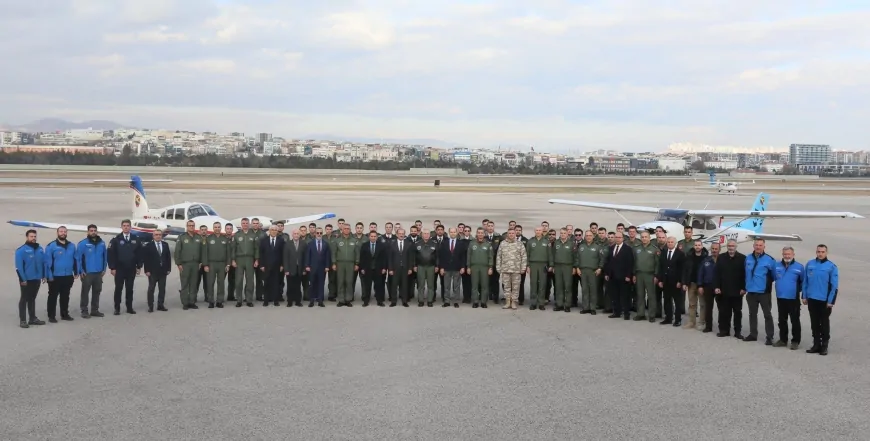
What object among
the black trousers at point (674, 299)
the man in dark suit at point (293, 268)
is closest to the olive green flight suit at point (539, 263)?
the black trousers at point (674, 299)

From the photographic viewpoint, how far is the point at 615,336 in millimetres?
9875

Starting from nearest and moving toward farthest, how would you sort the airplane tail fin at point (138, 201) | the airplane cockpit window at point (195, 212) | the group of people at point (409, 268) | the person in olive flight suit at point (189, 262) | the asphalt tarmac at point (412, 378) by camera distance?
the asphalt tarmac at point (412, 378) < the group of people at point (409, 268) < the person in olive flight suit at point (189, 262) < the airplane cockpit window at point (195, 212) < the airplane tail fin at point (138, 201)

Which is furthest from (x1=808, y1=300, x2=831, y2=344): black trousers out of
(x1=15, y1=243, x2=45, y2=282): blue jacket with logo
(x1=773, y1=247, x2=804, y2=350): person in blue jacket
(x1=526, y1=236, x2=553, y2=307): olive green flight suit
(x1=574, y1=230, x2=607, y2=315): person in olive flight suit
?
(x1=15, y1=243, x2=45, y2=282): blue jacket with logo

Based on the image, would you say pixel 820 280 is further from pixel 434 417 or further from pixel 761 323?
pixel 434 417

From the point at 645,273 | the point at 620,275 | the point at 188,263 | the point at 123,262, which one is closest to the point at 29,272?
the point at 123,262

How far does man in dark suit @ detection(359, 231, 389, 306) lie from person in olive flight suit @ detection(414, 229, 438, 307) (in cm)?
59

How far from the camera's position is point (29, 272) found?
32.3 feet

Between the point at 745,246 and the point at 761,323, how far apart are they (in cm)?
1151

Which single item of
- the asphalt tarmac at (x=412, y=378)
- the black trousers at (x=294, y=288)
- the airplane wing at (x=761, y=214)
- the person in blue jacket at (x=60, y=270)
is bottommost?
the asphalt tarmac at (x=412, y=378)

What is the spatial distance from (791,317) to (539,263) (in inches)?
158

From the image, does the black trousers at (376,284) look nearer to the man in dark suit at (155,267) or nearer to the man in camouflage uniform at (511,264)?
the man in camouflage uniform at (511,264)

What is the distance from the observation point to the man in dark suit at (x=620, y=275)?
11.2 m

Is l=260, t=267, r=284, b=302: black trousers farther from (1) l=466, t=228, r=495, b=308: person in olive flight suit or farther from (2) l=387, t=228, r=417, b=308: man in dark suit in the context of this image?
(1) l=466, t=228, r=495, b=308: person in olive flight suit

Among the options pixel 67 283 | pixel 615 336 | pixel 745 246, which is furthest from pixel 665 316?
pixel 745 246
